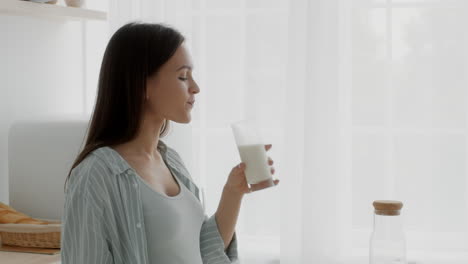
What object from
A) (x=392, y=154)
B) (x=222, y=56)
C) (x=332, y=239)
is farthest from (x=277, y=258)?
(x=222, y=56)

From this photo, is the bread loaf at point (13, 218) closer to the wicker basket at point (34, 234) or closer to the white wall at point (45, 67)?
the wicker basket at point (34, 234)

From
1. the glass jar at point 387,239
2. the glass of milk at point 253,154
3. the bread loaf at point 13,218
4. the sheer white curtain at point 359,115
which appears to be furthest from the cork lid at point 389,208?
the sheer white curtain at point 359,115

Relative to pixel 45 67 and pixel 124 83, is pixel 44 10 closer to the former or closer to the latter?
pixel 45 67

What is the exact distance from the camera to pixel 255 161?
1.46 meters

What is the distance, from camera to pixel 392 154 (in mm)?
2803

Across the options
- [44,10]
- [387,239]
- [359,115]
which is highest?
[44,10]

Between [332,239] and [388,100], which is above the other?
[388,100]

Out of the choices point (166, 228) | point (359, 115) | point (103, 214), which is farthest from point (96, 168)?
point (359, 115)

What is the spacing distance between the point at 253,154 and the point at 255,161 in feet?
0.05

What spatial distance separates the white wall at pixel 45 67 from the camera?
2.56 metres

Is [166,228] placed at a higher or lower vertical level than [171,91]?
lower

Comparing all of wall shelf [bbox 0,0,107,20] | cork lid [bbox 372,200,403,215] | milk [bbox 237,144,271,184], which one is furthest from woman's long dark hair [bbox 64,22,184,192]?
wall shelf [bbox 0,0,107,20]

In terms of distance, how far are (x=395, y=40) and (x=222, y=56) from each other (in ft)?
2.44

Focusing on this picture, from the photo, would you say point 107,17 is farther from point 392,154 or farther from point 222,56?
point 392,154
